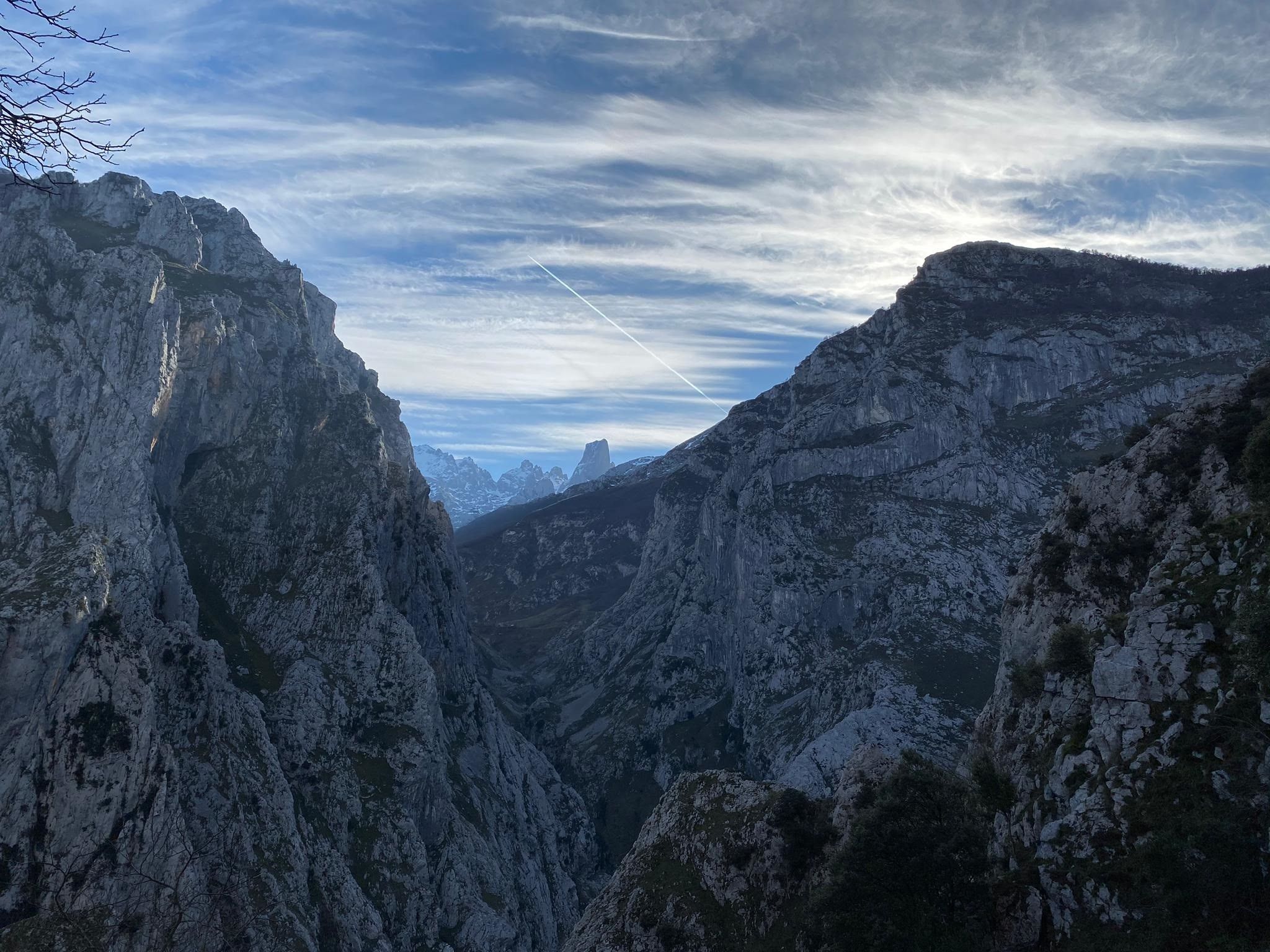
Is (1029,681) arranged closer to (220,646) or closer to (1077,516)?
(1077,516)

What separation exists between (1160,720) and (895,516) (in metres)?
106

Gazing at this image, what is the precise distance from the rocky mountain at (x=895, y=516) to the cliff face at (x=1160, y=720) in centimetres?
5077

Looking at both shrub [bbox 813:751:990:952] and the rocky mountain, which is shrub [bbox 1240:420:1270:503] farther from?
the rocky mountain

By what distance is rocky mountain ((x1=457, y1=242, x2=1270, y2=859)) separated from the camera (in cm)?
10775

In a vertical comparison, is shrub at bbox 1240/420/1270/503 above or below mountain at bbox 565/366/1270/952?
above

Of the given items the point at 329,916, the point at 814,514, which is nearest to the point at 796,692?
the point at 814,514

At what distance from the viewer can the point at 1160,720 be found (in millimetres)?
26719

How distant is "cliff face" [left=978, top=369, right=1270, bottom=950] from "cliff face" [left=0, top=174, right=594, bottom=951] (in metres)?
55.8

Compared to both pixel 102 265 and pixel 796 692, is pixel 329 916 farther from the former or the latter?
pixel 102 265

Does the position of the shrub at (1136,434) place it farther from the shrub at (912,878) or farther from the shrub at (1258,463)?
the shrub at (912,878)

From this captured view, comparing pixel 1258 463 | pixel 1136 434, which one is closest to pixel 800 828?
pixel 1258 463

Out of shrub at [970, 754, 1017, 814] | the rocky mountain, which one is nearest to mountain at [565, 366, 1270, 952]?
shrub at [970, 754, 1017, 814]

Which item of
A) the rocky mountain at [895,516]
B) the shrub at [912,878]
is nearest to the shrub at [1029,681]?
the shrub at [912,878]

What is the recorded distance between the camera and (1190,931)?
20234mm
